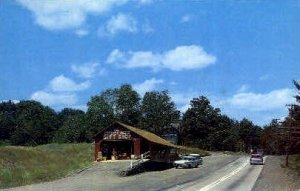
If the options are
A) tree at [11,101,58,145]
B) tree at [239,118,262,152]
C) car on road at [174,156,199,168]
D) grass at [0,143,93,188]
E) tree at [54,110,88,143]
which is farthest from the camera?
tree at [239,118,262,152]

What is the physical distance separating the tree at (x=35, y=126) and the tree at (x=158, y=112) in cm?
3243

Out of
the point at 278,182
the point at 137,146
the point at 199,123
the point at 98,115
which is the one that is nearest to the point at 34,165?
the point at 137,146

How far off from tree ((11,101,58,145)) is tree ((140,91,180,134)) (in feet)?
106

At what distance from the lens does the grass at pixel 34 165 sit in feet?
153

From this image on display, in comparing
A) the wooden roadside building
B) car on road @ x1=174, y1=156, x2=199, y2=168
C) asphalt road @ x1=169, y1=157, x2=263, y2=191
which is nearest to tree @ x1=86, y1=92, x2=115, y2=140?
the wooden roadside building

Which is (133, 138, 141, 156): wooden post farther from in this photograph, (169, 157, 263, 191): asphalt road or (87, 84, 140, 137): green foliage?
(87, 84, 140, 137): green foliage

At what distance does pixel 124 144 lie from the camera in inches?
3073

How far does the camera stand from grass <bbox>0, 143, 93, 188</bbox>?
4650cm

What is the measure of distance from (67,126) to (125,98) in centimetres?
1962

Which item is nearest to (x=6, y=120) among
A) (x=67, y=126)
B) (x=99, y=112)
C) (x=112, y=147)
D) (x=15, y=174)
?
(x=67, y=126)

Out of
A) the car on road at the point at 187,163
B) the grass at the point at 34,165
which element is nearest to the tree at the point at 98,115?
the grass at the point at 34,165

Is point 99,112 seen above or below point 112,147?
above

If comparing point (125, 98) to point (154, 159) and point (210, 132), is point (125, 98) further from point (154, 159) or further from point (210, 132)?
point (154, 159)

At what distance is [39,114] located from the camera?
167000 millimetres
